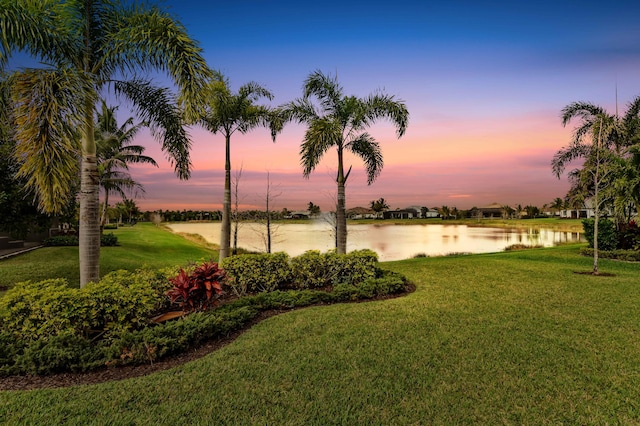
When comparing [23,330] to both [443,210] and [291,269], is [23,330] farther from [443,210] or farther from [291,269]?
[443,210]

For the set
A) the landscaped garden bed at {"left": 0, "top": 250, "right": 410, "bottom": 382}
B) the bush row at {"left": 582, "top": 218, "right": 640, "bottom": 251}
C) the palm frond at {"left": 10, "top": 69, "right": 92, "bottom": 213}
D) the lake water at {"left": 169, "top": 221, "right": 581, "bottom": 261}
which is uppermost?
the palm frond at {"left": 10, "top": 69, "right": 92, "bottom": 213}

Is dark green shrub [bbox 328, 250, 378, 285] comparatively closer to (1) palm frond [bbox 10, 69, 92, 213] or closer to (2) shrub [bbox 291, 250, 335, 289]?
(2) shrub [bbox 291, 250, 335, 289]

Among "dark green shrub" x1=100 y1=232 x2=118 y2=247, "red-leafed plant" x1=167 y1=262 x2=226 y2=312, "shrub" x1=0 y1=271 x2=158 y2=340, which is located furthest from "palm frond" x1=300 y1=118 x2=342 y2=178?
"dark green shrub" x1=100 y1=232 x2=118 y2=247

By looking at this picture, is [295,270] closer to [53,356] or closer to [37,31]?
[53,356]

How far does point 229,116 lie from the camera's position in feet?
49.2

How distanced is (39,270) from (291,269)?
10.4m

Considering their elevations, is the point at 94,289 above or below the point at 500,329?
above

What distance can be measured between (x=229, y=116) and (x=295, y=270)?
8.50m

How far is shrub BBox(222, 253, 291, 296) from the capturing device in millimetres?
9070

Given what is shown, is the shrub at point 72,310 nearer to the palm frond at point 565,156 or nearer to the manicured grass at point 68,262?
the manicured grass at point 68,262

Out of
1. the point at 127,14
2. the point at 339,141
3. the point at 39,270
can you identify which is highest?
the point at 127,14

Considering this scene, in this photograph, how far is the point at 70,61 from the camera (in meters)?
7.45

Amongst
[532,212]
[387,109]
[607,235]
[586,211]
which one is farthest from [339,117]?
[532,212]

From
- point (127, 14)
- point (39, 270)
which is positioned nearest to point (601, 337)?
point (127, 14)
